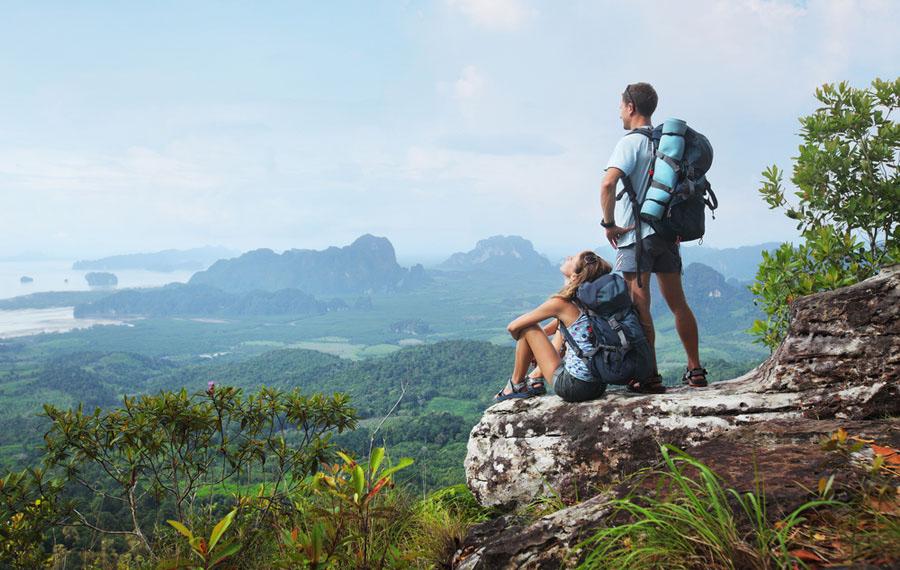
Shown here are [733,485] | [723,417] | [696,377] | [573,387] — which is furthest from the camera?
[696,377]

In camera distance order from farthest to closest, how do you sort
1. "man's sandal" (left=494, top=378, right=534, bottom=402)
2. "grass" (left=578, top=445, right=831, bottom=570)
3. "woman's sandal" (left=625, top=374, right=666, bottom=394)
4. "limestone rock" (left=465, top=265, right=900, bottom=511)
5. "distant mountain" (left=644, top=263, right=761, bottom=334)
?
1. "distant mountain" (left=644, top=263, right=761, bottom=334)
2. "man's sandal" (left=494, top=378, right=534, bottom=402)
3. "woman's sandal" (left=625, top=374, right=666, bottom=394)
4. "limestone rock" (left=465, top=265, right=900, bottom=511)
5. "grass" (left=578, top=445, right=831, bottom=570)

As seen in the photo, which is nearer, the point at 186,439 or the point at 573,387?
the point at 573,387

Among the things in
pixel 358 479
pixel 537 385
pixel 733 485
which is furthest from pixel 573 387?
pixel 358 479

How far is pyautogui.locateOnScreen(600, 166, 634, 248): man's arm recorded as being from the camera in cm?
394

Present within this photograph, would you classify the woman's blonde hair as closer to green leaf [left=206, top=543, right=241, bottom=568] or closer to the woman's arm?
the woman's arm

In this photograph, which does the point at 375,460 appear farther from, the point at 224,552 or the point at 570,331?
the point at 570,331

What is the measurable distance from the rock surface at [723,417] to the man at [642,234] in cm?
60

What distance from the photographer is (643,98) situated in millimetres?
4051

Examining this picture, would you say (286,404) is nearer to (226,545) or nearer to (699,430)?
(226,545)

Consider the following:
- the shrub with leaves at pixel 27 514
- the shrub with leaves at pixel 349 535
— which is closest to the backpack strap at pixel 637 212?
the shrub with leaves at pixel 349 535

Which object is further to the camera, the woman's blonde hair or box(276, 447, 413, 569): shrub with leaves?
the woman's blonde hair

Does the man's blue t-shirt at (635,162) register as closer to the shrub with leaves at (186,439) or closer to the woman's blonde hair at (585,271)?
the woman's blonde hair at (585,271)

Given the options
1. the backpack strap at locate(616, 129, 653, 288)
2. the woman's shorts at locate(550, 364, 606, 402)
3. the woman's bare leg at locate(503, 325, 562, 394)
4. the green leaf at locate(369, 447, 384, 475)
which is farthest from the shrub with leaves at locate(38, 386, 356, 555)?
the backpack strap at locate(616, 129, 653, 288)

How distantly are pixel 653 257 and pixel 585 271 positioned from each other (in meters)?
0.62
